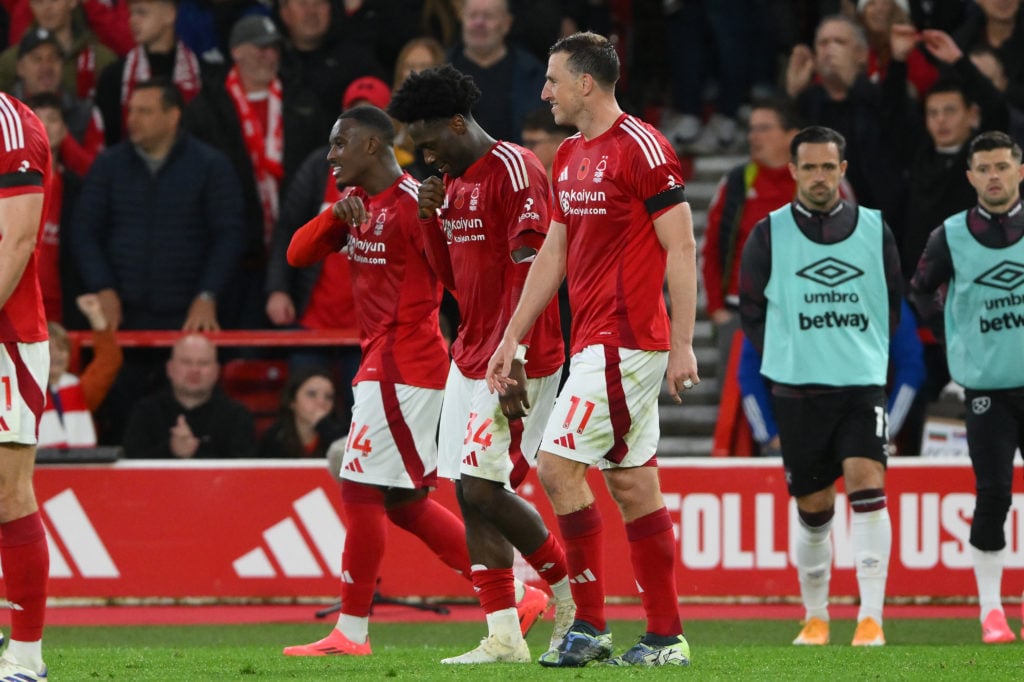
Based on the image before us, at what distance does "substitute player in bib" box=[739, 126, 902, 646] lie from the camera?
337 inches

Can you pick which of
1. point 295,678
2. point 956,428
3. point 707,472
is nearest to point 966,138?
point 956,428

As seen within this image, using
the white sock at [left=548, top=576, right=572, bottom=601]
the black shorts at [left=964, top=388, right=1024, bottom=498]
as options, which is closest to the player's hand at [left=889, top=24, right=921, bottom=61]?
the black shorts at [left=964, top=388, right=1024, bottom=498]

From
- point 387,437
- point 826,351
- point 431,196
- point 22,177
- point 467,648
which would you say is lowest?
point 467,648

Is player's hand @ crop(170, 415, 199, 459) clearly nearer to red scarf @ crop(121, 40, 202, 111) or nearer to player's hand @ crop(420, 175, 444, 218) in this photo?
red scarf @ crop(121, 40, 202, 111)

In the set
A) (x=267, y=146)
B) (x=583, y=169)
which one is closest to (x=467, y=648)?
(x=583, y=169)

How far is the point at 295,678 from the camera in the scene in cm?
652

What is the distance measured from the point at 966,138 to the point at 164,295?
544cm

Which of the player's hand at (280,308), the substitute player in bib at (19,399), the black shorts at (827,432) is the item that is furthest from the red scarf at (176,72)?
the substitute player in bib at (19,399)

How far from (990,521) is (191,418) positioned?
509 cm

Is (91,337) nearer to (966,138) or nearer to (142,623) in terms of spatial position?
(142,623)

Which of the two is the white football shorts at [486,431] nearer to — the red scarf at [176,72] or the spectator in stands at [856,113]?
the spectator in stands at [856,113]

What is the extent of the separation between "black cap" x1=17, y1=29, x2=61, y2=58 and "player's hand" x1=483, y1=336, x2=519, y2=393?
7.43 metres

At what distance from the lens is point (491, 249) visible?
728 centimetres

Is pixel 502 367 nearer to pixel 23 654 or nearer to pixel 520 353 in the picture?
pixel 520 353
